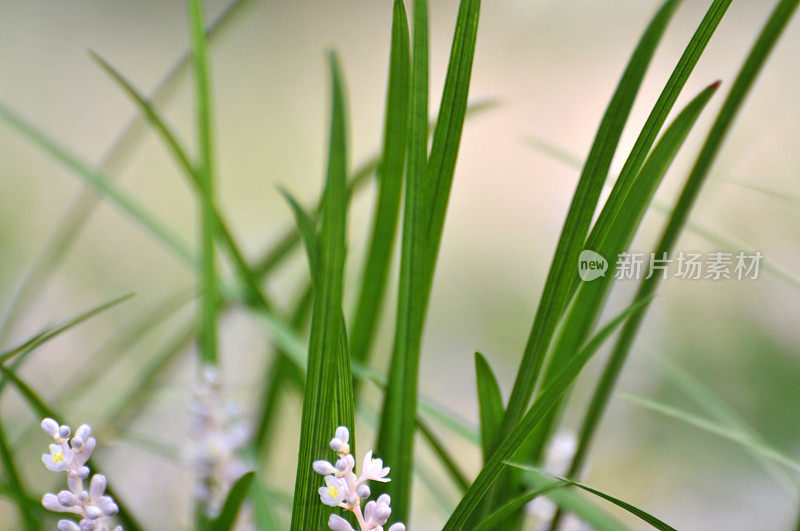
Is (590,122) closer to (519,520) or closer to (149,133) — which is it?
(149,133)

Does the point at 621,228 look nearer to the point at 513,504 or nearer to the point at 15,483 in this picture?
the point at 513,504

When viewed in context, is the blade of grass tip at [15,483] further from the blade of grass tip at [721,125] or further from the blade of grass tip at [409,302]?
the blade of grass tip at [721,125]

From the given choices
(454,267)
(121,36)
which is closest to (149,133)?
(121,36)

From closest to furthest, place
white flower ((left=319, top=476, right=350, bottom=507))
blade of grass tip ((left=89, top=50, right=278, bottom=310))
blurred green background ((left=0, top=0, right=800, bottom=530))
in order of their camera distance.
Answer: white flower ((left=319, top=476, right=350, bottom=507)) → blade of grass tip ((left=89, top=50, right=278, bottom=310)) → blurred green background ((left=0, top=0, right=800, bottom=530))

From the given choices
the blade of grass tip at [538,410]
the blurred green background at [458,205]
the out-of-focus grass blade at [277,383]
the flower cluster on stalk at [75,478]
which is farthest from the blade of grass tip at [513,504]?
the blurred green background at [458,205]

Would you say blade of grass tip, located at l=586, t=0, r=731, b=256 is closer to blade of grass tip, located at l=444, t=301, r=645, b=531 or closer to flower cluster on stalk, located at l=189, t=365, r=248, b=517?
blade of grass tip, located at l=444, t=301, r=645, b=531

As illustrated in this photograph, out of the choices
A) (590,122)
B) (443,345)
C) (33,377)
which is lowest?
(33,377)

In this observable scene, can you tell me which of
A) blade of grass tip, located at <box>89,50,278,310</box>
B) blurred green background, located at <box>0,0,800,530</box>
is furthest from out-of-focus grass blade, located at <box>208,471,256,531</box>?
blurred green background, located at <box>0,0,800,530</box>
